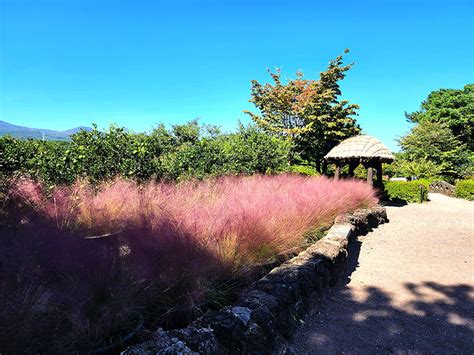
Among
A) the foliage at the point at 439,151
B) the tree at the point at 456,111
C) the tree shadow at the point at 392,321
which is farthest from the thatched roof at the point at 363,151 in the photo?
the tree at the point at 456,111

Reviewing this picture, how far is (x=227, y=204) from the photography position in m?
3.16

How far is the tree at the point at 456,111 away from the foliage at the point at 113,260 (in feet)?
85.1

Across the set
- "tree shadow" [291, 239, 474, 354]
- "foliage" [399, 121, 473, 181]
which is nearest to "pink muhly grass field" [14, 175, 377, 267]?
"tree shadow" [291, 239, 474, 354]

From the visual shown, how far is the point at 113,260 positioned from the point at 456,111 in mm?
29430

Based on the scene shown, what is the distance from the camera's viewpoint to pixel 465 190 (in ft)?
42.5

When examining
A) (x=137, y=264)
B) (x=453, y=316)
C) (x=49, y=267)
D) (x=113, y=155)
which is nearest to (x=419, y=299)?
(x=453, y=316)

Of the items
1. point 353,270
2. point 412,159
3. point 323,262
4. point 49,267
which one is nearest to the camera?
point 49,267

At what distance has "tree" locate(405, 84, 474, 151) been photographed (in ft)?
77.8

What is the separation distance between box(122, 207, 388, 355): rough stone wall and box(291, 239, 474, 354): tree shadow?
0.47 ft

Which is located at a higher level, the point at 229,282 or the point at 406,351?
the point at 229,282

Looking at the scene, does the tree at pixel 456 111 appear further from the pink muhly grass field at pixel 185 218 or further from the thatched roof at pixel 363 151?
the pink muhly grass field at pixel 185 218

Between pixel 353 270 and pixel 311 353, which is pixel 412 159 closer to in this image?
pixel 353 270

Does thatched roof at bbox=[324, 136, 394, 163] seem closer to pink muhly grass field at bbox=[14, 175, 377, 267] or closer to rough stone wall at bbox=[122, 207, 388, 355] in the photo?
pink muhly grass field at bbox=[14, 175, 377, 267]

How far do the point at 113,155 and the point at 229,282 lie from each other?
3027 millimetres
